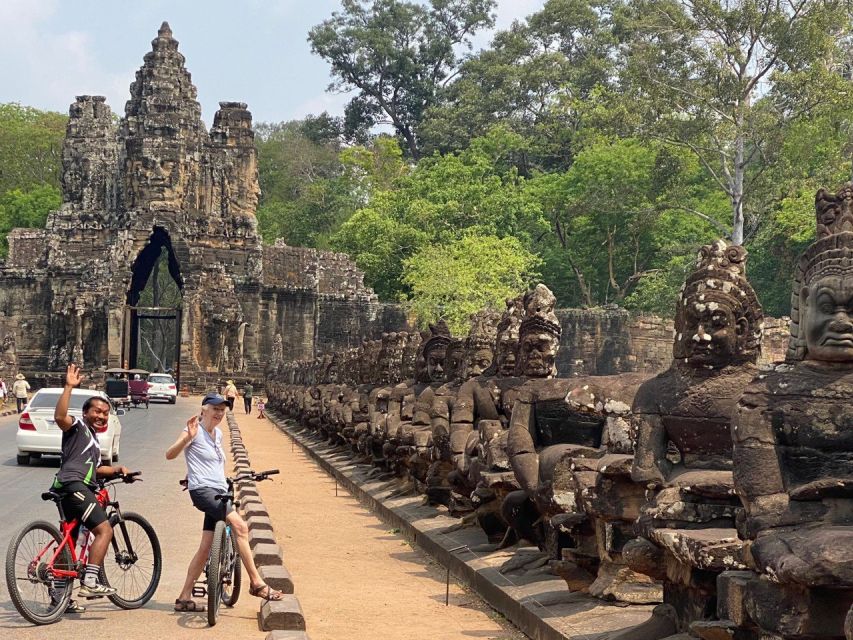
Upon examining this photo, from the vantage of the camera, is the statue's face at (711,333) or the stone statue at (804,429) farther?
the statue's face at (711,333)

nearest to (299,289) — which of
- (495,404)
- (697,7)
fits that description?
(697,7)

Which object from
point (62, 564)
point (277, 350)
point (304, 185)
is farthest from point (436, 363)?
point (304, 185)

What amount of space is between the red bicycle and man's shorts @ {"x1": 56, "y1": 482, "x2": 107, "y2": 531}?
6 centimetres

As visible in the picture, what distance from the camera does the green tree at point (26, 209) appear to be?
8038cm

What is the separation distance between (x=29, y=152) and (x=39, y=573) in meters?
82.3

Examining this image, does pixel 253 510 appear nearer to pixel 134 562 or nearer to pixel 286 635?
pixel 134 562

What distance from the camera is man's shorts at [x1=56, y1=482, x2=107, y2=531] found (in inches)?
325

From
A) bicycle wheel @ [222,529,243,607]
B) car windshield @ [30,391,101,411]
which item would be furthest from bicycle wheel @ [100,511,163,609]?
car windshield @ [30,391,101,411]

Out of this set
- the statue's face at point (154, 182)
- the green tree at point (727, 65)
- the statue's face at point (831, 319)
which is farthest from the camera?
the statue's face at point (154, 182)

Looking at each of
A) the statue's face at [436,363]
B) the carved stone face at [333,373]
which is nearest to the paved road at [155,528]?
the statue's face at [436,363]

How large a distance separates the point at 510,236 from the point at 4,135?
40203mm

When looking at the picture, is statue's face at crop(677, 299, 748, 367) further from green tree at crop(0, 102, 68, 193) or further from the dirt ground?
green tree at crop(0, 102, 68, 193)

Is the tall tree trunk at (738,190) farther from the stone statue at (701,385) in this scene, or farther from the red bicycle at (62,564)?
the stone statue at (701,385)

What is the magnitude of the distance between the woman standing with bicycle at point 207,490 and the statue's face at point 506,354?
13.3ft
